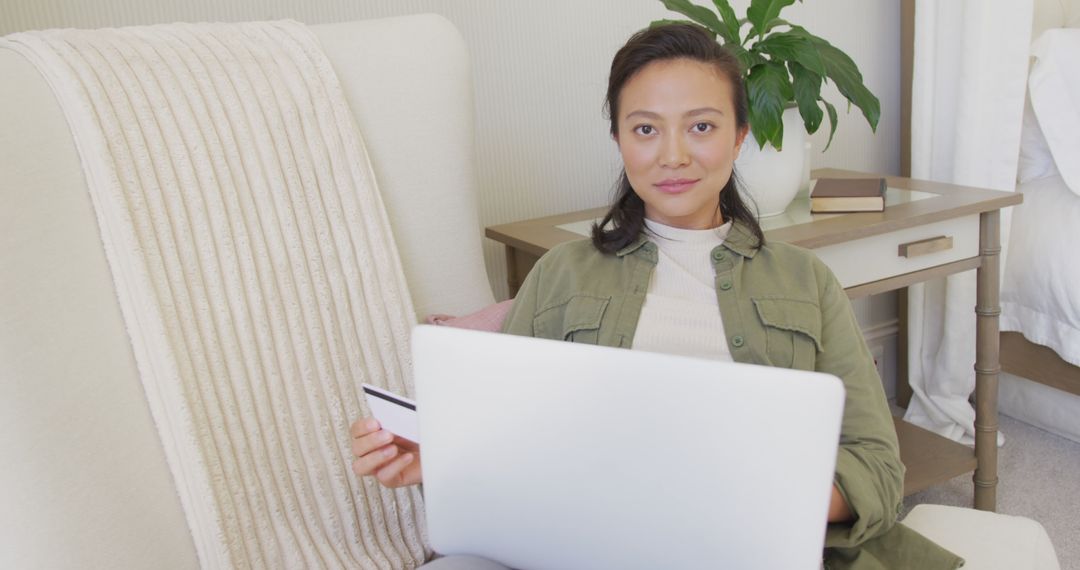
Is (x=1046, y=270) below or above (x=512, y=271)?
below

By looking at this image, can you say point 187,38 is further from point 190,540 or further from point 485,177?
point 485,177

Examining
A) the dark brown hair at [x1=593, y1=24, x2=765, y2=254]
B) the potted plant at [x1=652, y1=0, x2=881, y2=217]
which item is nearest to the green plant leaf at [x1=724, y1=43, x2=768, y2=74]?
the potted plant at [x1=652, y1=0, x2=881, y2=217]

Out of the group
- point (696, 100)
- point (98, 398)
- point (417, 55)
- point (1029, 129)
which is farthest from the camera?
point (1029, 129)

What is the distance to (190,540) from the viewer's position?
38.6 inches

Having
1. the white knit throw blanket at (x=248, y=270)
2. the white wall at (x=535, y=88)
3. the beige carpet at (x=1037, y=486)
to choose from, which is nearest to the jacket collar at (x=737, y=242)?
the white knit throw blanket at (x=248, y=270)

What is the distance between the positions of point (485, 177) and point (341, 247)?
0.67m

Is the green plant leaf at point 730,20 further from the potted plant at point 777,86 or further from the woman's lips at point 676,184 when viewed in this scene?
the woman's lips at point 676,184

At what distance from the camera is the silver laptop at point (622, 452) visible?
582 millimetres

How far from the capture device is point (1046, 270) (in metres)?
1.86

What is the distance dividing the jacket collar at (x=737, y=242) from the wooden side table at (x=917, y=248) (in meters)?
0.36

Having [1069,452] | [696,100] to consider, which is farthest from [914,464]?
[696,100]

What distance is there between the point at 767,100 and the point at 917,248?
0.38 m

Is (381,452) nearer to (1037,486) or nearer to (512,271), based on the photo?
(512,271)

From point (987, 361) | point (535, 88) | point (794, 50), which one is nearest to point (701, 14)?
point (794, 50)
